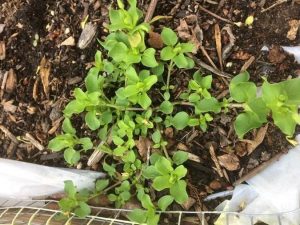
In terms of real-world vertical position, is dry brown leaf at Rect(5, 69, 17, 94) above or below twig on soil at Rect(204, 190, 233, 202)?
above

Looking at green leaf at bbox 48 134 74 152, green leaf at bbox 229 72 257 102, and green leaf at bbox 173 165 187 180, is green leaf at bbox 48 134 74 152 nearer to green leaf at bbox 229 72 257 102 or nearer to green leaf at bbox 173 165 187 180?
green leaf at bbox 173 165 187 180

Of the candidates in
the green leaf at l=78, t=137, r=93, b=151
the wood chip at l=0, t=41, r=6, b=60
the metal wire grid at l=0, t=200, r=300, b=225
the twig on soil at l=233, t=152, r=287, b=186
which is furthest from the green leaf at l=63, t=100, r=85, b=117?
the twig on soil at l=233, t=152, r=287, b=186

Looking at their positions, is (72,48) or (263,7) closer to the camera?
(263,7)

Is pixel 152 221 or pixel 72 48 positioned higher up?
pixel 72 48

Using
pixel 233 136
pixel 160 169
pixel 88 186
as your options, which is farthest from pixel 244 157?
pixel 88 186

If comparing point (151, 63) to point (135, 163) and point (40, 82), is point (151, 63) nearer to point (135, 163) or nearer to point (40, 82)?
point (135, 163)

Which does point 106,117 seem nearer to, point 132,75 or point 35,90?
point 132,75
